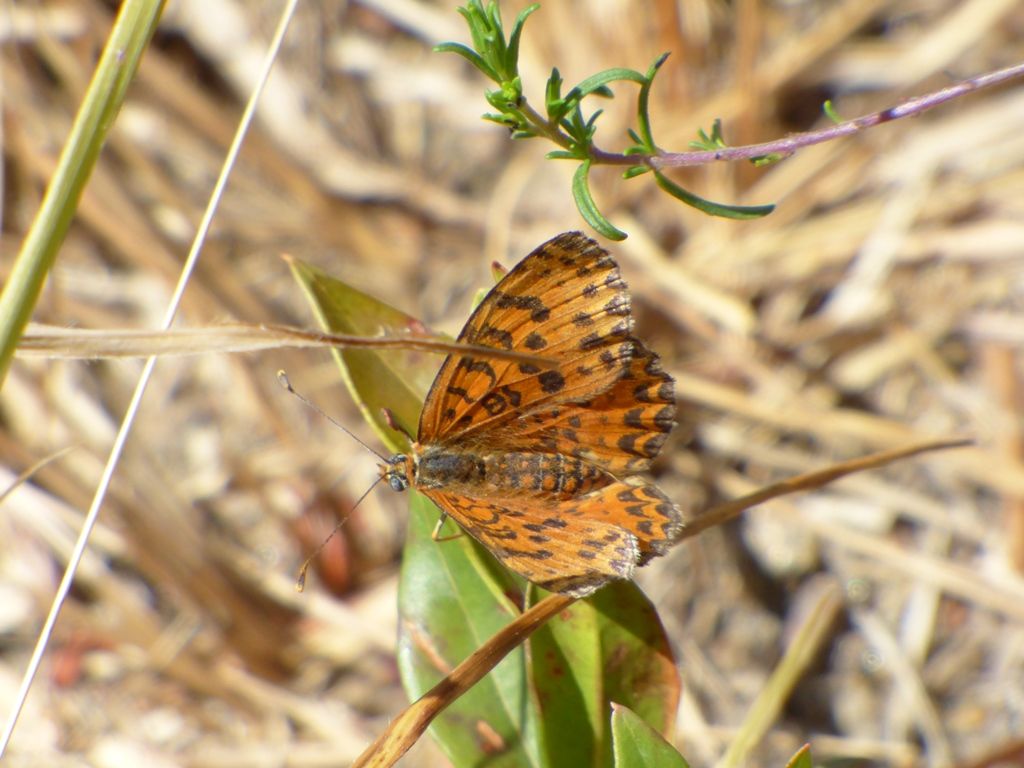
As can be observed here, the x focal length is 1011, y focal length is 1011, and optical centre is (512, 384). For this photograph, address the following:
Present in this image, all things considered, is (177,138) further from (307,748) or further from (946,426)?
(946,426)

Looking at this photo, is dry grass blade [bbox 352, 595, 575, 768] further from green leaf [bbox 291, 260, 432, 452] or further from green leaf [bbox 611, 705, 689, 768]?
green leaf [bbox 291, 260, 432, 452]

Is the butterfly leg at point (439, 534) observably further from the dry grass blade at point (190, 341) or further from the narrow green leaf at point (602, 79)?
the narrow green leaf at point (602, 79)

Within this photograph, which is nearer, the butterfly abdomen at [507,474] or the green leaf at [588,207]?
the green leaf at [588,207]

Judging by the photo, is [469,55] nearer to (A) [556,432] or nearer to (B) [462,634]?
(A) [556,432]

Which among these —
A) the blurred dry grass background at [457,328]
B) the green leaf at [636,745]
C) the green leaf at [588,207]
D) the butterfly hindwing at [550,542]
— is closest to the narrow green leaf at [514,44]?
the green leaf at [588,207]

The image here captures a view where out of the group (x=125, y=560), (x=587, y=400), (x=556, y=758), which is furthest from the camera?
(x=125, y=560)

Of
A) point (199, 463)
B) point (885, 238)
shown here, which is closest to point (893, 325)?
point (885, 238)
